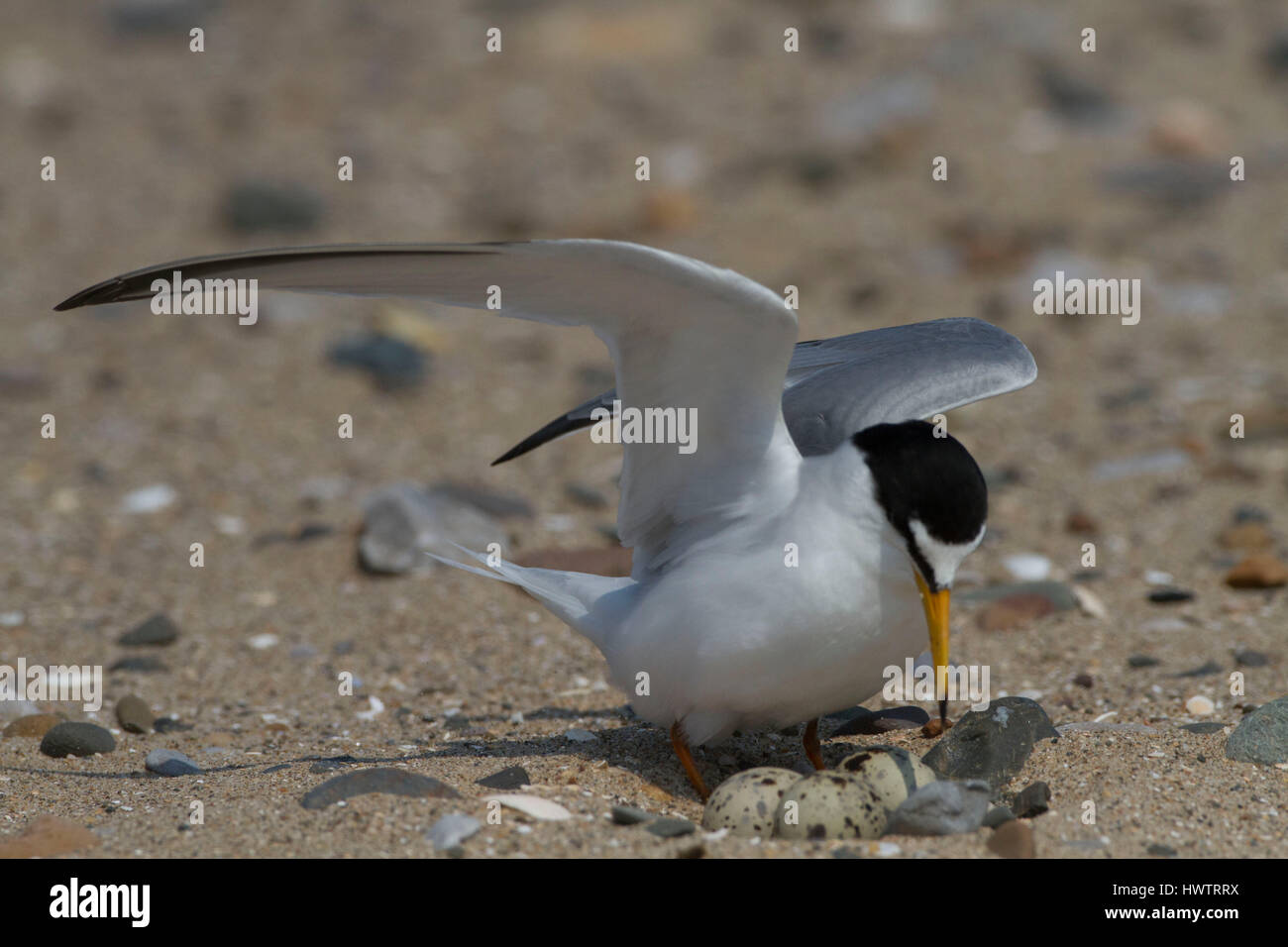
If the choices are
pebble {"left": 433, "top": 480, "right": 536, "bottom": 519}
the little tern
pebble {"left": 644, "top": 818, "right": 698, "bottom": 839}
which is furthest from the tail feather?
pebble {"left": 433, "top": 480, "right": 536, "bottom": 519}

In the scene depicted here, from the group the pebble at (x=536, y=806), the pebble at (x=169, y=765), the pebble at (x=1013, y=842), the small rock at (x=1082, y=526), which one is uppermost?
the small rock at (x=1082, y=526)

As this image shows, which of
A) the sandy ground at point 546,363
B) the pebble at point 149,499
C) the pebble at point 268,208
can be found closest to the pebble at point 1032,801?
the sandy ground at point 546,363

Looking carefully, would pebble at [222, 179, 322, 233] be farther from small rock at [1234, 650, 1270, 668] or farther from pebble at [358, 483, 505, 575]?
small rock at [1234, 650, 1270, 668]

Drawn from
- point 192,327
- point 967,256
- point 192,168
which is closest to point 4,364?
point 192,327

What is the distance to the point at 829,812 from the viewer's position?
3.56m

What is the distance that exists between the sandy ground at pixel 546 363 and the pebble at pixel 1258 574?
69mm

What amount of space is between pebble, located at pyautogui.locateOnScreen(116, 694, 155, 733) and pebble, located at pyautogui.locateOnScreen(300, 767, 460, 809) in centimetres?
128

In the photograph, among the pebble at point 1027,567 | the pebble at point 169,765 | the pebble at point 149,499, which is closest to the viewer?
the pebble at point 169,765

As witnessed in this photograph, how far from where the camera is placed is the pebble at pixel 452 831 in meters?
3.49

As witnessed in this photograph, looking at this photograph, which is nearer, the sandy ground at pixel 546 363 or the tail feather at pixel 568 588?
the sandy ground at pixel 546 363

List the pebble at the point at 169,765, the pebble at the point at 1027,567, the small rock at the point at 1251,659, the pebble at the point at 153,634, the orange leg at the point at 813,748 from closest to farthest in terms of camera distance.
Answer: the orange leg at the point at 813,748 → the pebble at the point at 169,765 → the small rock at the point at 1251,659 → the pebble at the point at 153,634 → the pebble at the point at 1027,567

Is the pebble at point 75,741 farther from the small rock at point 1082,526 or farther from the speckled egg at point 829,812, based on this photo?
the small rock at point 1082,526

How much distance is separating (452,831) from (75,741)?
5.38 ft

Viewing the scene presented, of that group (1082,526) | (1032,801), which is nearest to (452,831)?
(1032,801)
